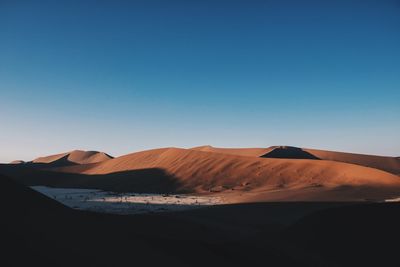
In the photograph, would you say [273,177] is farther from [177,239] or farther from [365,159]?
[365,159]

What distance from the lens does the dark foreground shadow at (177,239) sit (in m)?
5.56

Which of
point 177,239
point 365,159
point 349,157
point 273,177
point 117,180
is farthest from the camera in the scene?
point 349,157

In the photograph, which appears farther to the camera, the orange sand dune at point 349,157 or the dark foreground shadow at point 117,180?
the orange sand dune at point 349,157

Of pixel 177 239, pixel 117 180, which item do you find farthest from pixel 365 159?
pixel 177 239

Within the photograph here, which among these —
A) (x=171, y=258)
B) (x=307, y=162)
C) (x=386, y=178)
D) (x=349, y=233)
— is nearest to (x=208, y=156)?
(x=307, y=162)

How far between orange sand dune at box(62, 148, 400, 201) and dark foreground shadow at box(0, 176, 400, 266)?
40.9ft

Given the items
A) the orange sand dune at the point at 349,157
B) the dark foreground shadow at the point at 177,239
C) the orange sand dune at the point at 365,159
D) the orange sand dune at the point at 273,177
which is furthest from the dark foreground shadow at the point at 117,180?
the orange sand dune at the point at 365,159

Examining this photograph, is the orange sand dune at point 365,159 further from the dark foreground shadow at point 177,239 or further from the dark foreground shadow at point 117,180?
the dark foreground shadow at point 177,239

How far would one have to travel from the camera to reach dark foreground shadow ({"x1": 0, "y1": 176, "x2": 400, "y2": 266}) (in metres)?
5.56

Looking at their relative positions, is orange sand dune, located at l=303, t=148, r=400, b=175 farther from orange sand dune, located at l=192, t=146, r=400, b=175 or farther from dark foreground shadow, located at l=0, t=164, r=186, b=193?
dark foreground shadow, located at l=0, t=164, r=186, b=193

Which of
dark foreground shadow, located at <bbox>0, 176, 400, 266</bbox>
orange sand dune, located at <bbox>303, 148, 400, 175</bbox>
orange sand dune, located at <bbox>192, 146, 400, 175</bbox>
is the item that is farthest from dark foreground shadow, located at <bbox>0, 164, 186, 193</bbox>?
orange sand dune, located at <bbox>303, 148, 400, 175</bbox>

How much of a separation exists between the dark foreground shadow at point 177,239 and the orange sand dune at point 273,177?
12.5 meters

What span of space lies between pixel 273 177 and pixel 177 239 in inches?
1036

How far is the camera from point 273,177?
33438 millimetres
